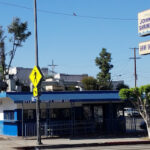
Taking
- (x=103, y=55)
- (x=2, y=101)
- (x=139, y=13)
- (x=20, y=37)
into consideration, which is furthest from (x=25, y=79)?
(x=139, y=13)

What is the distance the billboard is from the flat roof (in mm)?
4993

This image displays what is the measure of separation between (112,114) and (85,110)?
2.17m

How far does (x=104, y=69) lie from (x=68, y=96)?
39.8 m

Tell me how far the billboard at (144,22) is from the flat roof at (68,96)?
16.4ft

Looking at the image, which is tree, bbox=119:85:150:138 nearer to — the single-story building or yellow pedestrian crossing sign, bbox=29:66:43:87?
the single-story building

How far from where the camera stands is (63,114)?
28.5 m

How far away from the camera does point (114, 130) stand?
2859 centimetres

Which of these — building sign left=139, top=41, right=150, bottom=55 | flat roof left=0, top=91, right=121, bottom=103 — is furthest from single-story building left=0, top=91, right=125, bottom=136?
building sign left=139, top=41, right=150, bottom=55

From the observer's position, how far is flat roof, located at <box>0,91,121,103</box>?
80.8 feet

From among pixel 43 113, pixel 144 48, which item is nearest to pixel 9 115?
pixel 43 113

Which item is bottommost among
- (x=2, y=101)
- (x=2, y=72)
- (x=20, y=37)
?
(x=2, y=101)

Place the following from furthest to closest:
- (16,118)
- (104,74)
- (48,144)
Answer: (104,74) < (16,118) < (48,144)

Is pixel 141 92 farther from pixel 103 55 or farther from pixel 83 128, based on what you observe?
pixel 103 55

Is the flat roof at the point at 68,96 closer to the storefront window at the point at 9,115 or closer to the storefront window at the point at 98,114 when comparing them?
the storefront window at the point at 9,115
